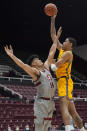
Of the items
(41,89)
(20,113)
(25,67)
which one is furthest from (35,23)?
(25,67)

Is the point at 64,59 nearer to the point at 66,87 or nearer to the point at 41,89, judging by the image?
the point at 66,87

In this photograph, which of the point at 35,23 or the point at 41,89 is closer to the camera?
the point at 41,89

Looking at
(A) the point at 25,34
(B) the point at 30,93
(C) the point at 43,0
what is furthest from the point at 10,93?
(A) the point at 25,34

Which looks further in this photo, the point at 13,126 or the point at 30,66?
the point at 13,126

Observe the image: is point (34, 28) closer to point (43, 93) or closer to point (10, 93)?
point (10, 93)

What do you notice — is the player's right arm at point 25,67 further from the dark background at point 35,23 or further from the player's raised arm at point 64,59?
the dark background at point 35,23

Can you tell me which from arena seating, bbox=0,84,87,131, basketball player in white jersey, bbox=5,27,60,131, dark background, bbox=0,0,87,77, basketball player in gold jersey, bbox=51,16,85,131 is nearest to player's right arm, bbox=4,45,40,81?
basketball player in white jersey, bbox=5,27,60,131

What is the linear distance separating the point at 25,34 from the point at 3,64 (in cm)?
268

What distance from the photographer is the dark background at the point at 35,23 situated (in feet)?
48.4

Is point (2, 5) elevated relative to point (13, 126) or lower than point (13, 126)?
elevated

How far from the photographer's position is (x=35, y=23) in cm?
1734

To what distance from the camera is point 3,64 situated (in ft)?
61.1

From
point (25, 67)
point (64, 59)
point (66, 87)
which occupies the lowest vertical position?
point (66, 87)

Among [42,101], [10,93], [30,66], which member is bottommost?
[42,101]
